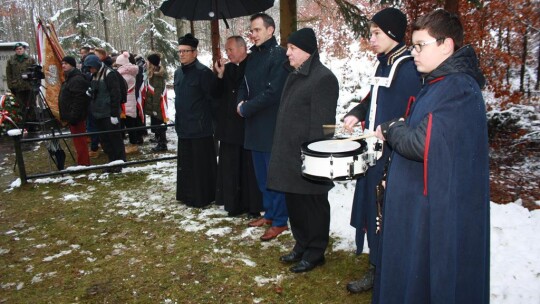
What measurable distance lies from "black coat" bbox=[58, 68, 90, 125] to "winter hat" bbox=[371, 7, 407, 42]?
601 centimetres

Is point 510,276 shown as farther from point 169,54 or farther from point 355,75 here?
point 169,54

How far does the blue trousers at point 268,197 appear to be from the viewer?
4680 mm

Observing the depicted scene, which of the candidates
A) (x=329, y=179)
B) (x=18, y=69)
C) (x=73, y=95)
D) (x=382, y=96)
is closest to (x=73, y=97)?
(x=73, y=95)

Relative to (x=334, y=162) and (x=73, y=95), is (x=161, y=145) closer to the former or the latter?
(x=73, y=95)

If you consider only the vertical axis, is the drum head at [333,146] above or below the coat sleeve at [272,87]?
below

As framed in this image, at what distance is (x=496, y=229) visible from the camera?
13.8 ft

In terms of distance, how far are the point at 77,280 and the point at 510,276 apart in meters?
4.03

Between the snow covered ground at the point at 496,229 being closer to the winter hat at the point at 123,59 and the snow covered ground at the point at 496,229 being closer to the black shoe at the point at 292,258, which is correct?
the black shoe at the point at 292,258

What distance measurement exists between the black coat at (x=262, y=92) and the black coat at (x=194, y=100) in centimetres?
81

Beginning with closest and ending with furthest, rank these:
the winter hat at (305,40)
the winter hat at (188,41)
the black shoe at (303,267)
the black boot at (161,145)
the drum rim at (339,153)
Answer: the drum rim at (339,153)
the winter hat at (305,40)
the black shoe at (303,267)
the winter hat at (188,41)
the black boot at (161,145)

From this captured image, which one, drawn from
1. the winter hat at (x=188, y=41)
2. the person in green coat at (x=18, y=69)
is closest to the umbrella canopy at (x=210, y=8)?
the winter hat at (x=188, y=41)

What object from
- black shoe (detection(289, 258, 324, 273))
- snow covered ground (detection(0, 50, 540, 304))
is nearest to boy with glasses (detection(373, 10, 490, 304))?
snow covered ground (detection(0, 50, 540, 304))

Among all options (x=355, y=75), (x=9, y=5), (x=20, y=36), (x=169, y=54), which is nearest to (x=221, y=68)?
(x=355, y=75)

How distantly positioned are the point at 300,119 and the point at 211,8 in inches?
86.7
